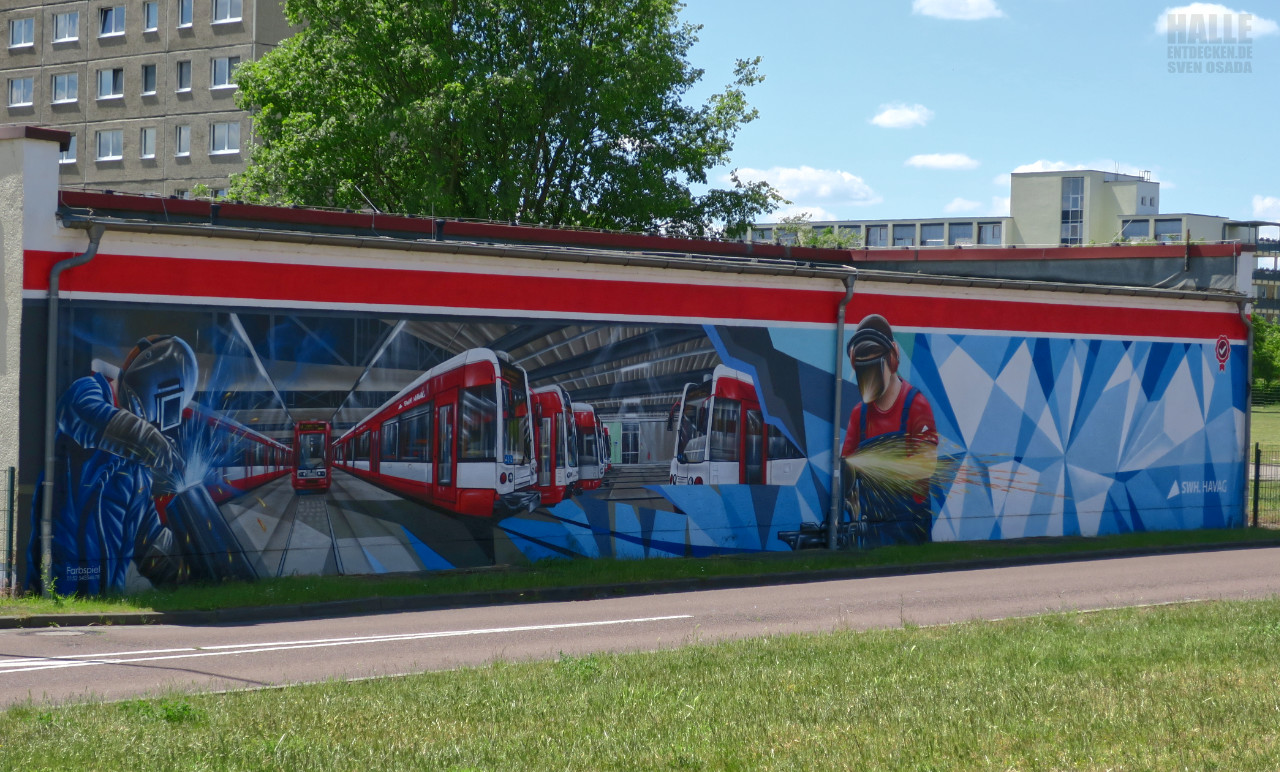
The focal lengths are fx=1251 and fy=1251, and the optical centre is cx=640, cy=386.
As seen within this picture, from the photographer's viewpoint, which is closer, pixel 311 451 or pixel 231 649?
pixel 231 649

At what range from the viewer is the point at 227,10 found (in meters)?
57.4

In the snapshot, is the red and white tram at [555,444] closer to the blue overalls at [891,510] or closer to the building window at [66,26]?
the blue overalls at [891,510]

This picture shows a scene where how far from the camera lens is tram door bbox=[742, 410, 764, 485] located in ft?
63.2

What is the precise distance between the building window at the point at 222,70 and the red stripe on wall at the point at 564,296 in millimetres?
45025

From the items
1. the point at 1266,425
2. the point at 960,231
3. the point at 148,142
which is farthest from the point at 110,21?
the point at 960,231

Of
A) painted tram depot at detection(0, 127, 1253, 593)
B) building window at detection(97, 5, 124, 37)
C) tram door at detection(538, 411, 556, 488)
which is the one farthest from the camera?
building window at detection(97, 5, 124, 37)

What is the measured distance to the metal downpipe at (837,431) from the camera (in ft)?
65.5

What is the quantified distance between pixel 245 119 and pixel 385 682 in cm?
5300

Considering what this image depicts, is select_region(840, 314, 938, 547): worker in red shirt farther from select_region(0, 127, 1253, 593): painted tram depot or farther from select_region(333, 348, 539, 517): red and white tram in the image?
select_region(333, 348, 539, 517): red and white tram

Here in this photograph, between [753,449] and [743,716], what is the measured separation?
38.8 ft

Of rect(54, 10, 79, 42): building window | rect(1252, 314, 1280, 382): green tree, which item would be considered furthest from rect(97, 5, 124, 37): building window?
rect(1252, 314, 1280, 382): green tree

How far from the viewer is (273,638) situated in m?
12.0

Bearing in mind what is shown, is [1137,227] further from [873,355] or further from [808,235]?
[873,355]

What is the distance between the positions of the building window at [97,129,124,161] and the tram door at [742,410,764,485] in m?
50.7
